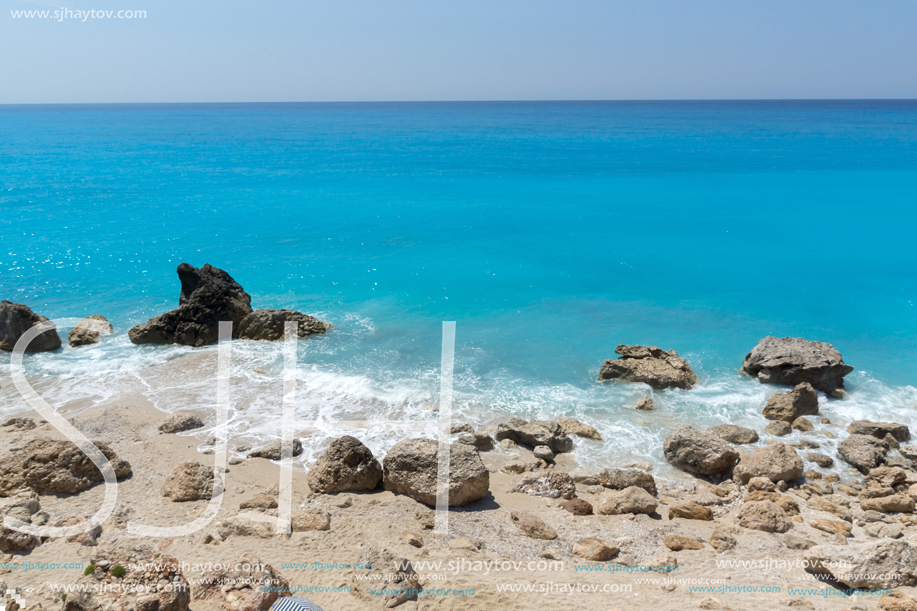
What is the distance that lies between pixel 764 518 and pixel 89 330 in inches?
Answer: 778

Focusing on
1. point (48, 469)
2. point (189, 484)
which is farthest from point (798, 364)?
point (48, 469)

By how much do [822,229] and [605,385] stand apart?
2719 cm

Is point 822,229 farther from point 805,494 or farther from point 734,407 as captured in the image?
point 805,494

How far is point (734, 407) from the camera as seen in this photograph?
49.8 ft

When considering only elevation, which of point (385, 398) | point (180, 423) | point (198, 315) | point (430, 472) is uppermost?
point (198, 315)

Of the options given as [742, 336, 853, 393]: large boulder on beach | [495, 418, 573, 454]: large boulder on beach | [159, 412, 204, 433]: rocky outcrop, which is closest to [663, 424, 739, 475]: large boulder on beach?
[495, 418, 573, 454]: large boulder on beach

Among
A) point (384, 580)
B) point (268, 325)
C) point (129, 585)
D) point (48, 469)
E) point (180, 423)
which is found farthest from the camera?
point (268, 325)

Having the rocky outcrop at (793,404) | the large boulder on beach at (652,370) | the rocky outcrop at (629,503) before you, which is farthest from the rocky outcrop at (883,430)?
the rocky outcrop at (629,503)

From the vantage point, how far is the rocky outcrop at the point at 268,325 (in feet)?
63.1

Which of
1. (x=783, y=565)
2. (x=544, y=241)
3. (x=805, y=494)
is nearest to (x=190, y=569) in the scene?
(x=783, y=565)

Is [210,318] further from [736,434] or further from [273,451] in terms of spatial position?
[736,434]

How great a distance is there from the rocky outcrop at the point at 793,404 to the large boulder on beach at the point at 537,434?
18.0 feet

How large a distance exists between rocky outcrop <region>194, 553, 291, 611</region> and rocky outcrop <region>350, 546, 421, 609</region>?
0.93m

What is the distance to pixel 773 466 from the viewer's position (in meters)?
11.6
